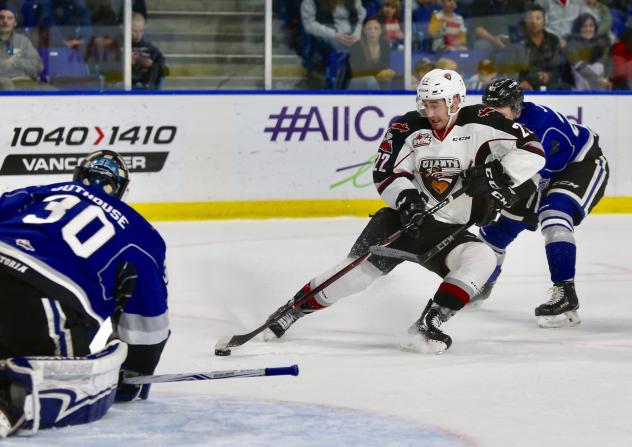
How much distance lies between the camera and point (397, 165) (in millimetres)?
4605

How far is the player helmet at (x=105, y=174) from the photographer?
3297 millimetres

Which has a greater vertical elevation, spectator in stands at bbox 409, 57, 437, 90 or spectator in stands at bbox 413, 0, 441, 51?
spectator in stands at bbox 413, 0, 441, 51

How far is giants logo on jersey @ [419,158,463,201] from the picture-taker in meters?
4.57

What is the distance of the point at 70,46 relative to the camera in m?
7.75

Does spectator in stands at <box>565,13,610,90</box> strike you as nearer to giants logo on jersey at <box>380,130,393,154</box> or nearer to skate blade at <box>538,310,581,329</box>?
skate blade at <box>538,310,581,329</box>

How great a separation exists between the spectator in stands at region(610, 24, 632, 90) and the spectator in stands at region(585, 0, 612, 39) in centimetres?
11

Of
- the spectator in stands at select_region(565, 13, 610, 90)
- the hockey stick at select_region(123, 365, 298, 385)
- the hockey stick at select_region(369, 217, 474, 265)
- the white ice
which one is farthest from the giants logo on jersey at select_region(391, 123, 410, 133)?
the spectator in stands at select_region(565, 13, 610, 90)

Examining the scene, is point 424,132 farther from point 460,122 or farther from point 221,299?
point 221,299

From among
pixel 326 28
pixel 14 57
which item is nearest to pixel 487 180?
pixel 14 57

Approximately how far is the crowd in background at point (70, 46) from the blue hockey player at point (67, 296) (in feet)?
14.5

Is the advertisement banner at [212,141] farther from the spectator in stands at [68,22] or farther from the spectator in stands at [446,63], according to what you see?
the spectator in stands at [68,22]

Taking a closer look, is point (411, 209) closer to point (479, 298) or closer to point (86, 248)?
point (479, 298)

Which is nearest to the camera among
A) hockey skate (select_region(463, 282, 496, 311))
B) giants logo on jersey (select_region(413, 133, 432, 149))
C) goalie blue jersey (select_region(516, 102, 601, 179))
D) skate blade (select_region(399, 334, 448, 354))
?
skate blade (select_region(399, 334, 448, 354))

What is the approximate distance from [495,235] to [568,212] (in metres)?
0.34
